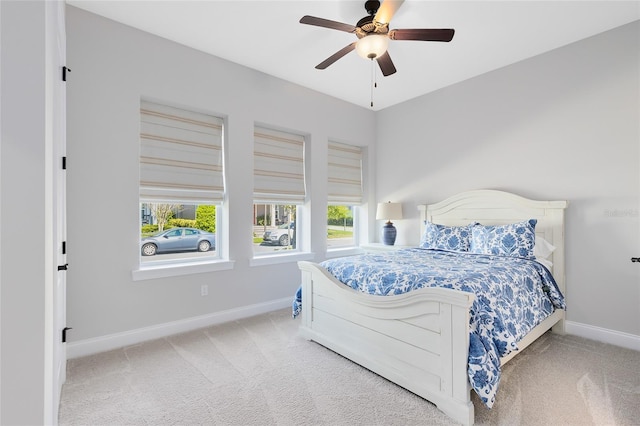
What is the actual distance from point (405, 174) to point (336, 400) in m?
3.34

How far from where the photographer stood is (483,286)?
2.01 m

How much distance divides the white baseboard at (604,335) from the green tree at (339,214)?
289cm

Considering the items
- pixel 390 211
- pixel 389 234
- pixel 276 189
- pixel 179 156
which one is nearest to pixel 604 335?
pixel 389 234

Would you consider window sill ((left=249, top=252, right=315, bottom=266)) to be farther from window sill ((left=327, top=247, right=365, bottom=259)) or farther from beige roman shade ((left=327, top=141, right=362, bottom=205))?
beige roman shade ((left=327, top=141, right=362, bottom=205))

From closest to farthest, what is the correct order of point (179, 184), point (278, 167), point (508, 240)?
point (508, 240) → point (179, 184) → point (278, 167)

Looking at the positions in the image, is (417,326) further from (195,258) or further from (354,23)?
(354,23)

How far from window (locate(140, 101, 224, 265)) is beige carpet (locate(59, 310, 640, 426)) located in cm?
96

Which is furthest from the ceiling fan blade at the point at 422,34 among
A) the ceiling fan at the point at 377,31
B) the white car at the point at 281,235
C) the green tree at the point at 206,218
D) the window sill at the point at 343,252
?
the window sill at the point at 343,252

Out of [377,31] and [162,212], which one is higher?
[377,31]

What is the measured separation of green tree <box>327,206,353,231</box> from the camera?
4625mm

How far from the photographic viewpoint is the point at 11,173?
0.87 meters

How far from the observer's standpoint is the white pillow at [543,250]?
3020 millimetres

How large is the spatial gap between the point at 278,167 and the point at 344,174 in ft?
3.89

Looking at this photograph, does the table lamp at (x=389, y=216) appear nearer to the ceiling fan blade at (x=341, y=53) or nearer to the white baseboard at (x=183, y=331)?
the white baseboard at (x=183, y=331)
